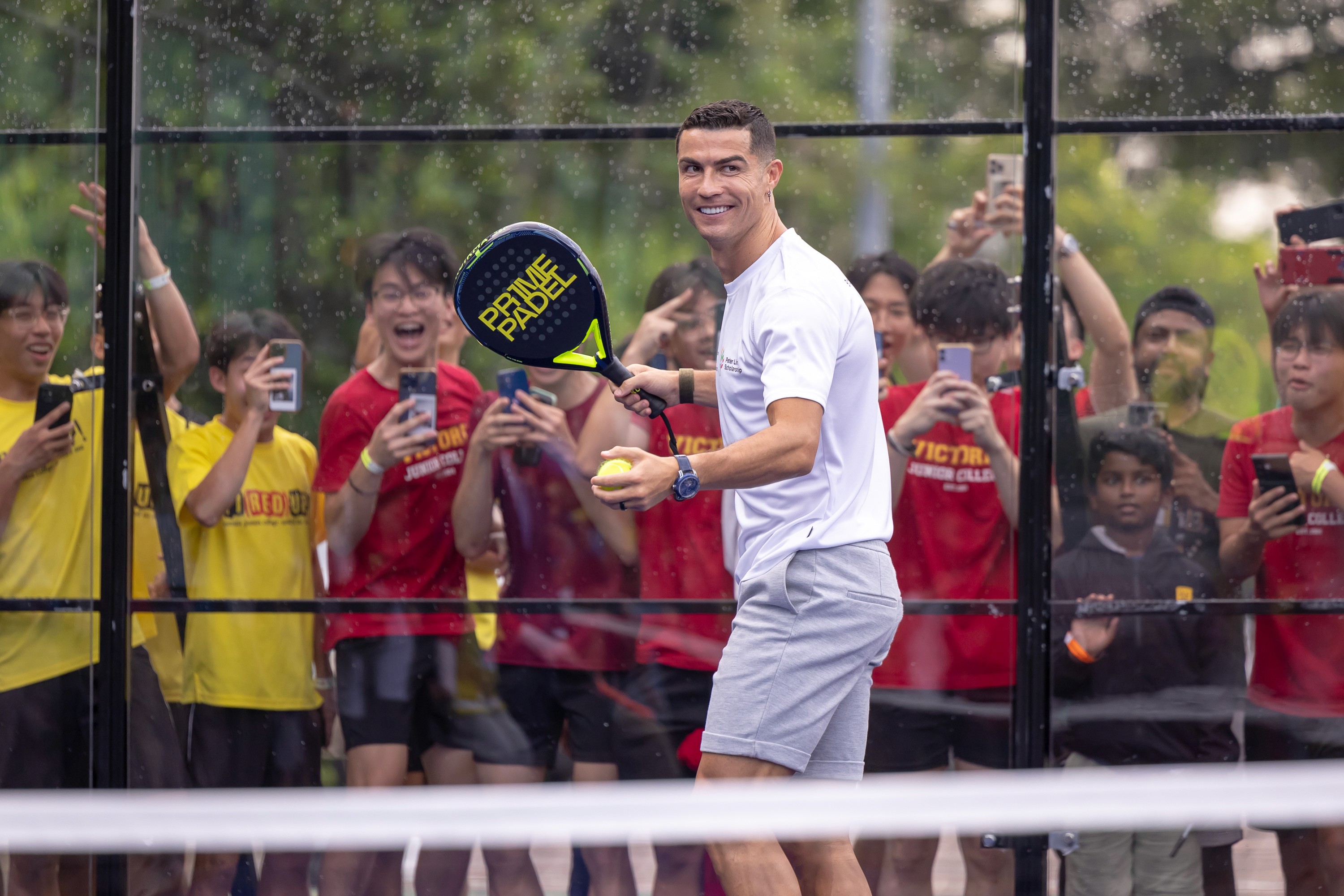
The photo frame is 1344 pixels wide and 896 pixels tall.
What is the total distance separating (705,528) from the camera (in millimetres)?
3707

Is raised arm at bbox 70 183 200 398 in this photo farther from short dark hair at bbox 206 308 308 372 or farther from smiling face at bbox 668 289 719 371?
smiling face at bbox 668 289 719 371

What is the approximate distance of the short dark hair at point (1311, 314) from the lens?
11.8ft

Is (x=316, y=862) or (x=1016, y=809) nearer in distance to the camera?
(x=1016, y=809)

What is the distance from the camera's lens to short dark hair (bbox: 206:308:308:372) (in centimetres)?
373

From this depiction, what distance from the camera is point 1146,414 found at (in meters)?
3.58

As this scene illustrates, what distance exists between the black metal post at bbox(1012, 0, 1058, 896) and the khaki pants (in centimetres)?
11

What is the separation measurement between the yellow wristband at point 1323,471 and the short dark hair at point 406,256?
236 cm

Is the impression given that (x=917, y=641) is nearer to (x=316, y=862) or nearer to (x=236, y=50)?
(x=316, y=862)

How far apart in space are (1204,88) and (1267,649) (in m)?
1.48

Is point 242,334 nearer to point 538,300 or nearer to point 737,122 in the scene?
point 538,300

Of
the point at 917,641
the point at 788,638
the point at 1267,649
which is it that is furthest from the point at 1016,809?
the point at 1267,649

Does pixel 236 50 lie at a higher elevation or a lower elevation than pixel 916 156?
higher

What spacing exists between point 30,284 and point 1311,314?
3.45m

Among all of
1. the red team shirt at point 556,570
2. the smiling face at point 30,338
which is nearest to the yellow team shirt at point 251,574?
the smiling face at point 30,338
